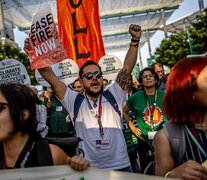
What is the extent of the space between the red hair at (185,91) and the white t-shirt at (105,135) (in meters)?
1.10

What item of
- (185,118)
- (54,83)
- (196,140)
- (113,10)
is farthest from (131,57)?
(113,10)

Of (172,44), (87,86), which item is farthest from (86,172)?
(172,44)

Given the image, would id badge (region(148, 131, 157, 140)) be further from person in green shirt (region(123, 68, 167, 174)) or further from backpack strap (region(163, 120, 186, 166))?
backpack strap (region(163, 120, 186, 166))

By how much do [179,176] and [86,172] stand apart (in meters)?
0.54

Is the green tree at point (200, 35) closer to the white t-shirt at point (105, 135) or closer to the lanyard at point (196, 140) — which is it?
the white t-shirt at point (105, 135)

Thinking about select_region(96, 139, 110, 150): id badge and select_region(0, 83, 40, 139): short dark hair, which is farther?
select_region(96, 139, 110, 150): id badge

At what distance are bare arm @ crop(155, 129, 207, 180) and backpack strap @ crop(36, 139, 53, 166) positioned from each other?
0.69 m

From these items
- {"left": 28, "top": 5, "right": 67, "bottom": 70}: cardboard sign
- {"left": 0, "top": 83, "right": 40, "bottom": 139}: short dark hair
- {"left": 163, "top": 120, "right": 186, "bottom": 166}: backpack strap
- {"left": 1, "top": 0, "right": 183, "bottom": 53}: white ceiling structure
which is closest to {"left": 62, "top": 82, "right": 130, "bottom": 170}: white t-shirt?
{"left": 28, "top": 5, "right": 67, "bottom": 70}: cardboard sign

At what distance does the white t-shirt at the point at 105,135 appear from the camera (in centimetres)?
244

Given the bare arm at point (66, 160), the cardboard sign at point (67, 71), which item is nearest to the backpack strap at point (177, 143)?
the bare arm at point (66, 160)

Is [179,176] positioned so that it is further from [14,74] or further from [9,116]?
[14,74]

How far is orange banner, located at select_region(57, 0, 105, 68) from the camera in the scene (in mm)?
5875

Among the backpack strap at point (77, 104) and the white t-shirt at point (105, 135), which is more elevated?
the backpack strap at point (77, 104)

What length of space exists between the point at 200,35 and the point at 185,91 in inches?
538
